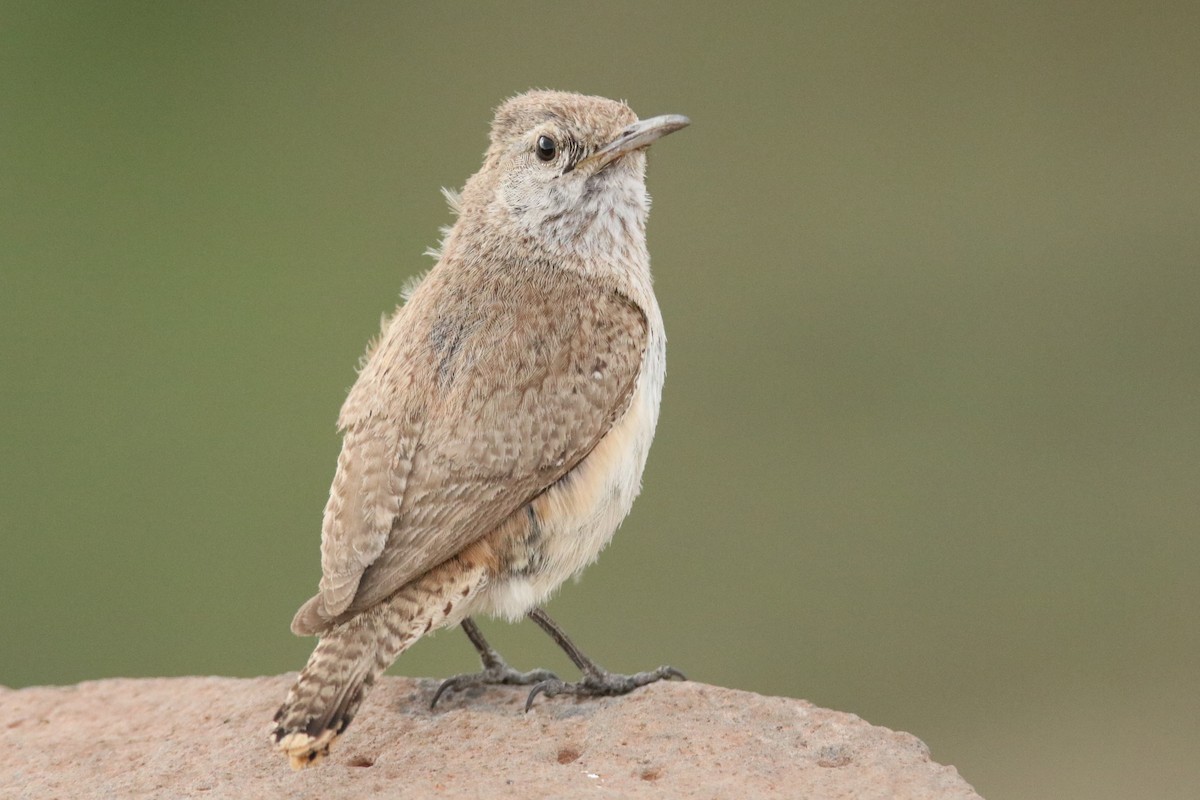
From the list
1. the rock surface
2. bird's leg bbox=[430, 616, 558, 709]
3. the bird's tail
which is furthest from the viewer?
bird's leg bbox=[430, 616, 558, 709]

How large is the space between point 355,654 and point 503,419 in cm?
90

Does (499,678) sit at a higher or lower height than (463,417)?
lower

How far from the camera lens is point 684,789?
437cm

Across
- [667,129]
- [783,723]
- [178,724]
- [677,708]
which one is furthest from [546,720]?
[667,129]

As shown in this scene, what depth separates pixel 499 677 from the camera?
17.6 feet

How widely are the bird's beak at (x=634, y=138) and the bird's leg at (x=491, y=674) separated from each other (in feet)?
5.59

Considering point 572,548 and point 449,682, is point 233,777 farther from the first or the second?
point 572,548

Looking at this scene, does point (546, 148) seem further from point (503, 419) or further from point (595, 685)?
point (595, 685)

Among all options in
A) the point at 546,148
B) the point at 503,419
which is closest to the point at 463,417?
the point at 503,419

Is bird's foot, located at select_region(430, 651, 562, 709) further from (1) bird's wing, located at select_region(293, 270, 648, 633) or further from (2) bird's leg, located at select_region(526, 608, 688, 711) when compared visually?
(1) bird's wing, located at select_region(293, 270, 648, 633)

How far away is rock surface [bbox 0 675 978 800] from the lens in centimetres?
444

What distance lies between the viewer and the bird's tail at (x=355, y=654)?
4281 millimetres

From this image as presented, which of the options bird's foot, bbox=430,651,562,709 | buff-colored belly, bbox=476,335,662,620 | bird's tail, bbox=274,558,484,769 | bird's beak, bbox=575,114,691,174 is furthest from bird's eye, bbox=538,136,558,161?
bird's foot, bbox=430,651,562,709

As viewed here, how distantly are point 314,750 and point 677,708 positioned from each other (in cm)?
126
